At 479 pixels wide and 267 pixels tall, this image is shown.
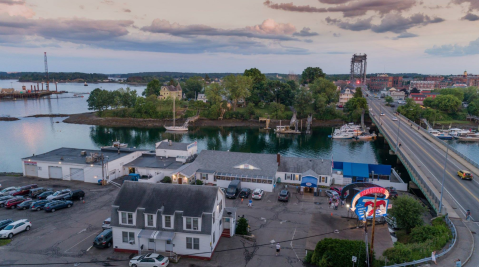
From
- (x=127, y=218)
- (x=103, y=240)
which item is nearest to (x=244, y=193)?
(x=127, y=218)

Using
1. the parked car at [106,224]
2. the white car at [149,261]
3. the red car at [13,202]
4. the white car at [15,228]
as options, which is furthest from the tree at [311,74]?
the white car at [149,261]

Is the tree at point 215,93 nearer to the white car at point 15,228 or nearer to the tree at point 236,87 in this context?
the tree at point 236,87

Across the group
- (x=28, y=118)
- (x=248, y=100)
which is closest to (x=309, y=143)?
(x=248, y=100)

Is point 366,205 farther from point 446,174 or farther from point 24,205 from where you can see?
point 24,205

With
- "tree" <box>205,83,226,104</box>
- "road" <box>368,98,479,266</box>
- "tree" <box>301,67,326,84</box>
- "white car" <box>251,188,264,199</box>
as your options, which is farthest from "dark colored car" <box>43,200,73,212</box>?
"tree" <box>301,67,326,84</box>

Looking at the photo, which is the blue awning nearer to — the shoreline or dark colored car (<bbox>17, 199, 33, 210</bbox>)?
dark colored car (<bbox>17, 199, 33, 210</bbox>)

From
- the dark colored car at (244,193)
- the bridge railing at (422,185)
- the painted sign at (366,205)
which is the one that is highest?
A: the painted sign at (366,205)
